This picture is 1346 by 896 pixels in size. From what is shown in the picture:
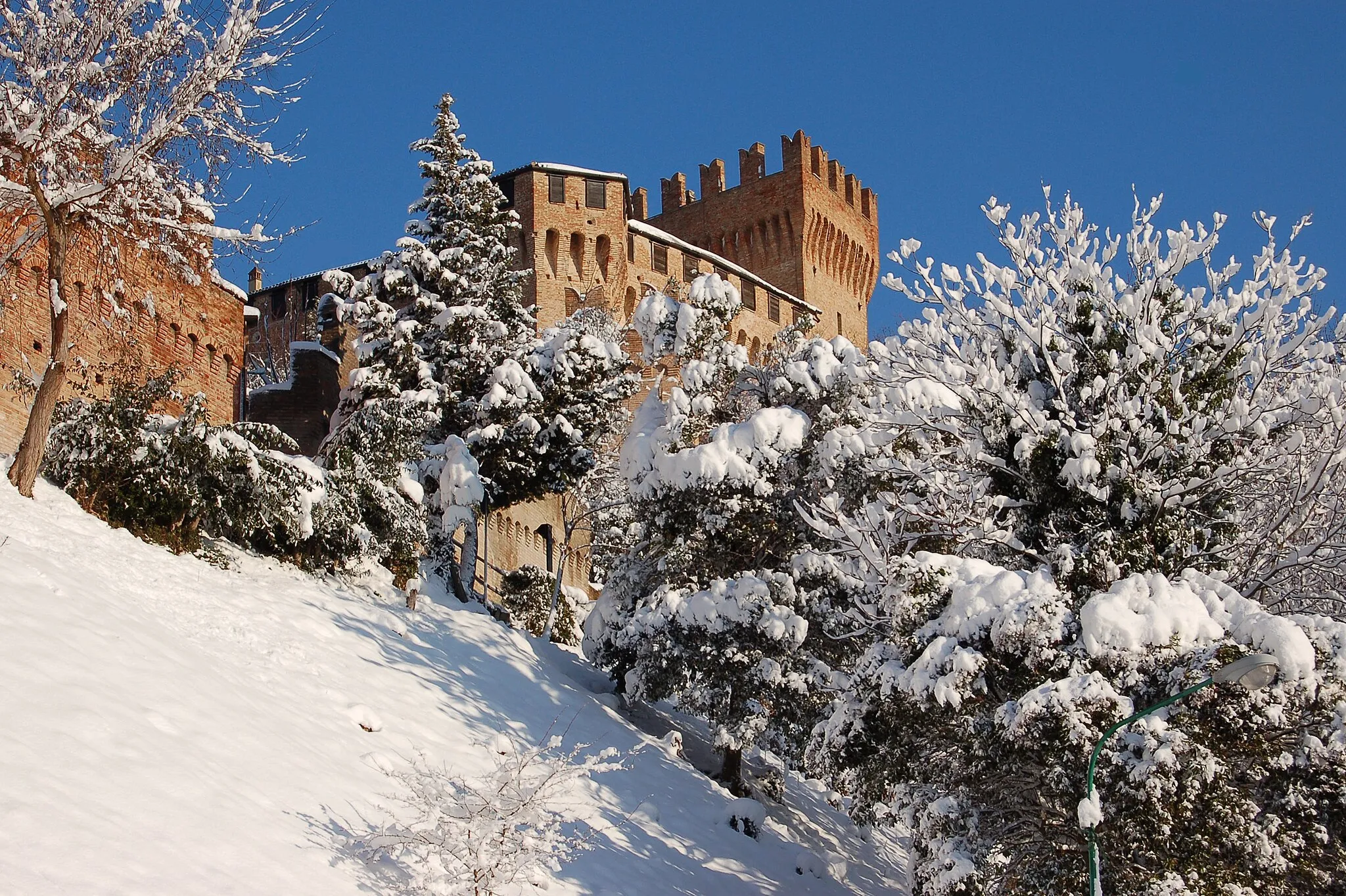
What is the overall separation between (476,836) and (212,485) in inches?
317

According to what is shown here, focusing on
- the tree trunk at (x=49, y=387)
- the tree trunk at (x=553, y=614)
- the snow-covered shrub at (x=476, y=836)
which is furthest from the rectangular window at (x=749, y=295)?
the snow-covered shrub at (x=476, y=836)

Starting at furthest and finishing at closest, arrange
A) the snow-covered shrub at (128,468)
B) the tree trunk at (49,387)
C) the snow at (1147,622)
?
the snow-covered shrub at (128,468), the tree trunk at (49,387), the snow at (1147,622)

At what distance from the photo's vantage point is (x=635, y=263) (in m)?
48.1

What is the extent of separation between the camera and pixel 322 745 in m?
9.98

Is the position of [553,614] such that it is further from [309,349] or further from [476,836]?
[476,836]

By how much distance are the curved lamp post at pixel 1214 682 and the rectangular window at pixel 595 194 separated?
126 feet

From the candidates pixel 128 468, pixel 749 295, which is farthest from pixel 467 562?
pixel 749 295

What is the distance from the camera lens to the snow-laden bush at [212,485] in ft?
45.2

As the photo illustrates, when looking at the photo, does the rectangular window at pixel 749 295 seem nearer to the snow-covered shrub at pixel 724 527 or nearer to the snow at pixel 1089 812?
the snow-covered shrub at pixel 724 527

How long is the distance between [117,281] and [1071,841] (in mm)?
11662

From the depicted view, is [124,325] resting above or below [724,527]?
above

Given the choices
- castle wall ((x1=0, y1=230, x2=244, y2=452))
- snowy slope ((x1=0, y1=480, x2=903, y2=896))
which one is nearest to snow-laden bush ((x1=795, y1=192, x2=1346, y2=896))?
snowy slope ((x1=0, y1=480, x2=903, y2=896))

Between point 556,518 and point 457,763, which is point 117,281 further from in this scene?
point 556,518

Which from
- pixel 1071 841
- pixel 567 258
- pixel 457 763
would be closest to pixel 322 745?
pixel 457 763
